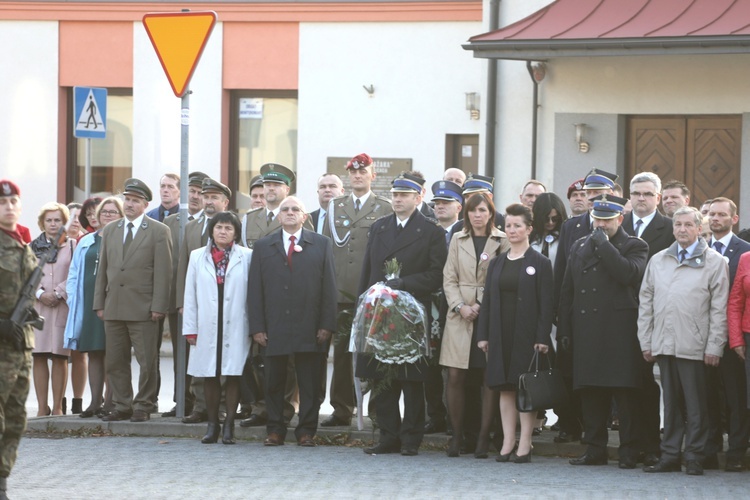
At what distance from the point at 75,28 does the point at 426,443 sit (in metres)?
14.2

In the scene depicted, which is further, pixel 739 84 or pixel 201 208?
pixel 739 84

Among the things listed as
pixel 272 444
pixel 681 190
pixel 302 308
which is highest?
pixel 681 190

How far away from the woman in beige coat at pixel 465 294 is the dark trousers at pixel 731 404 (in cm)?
183

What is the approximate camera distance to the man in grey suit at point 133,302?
47.2 feet

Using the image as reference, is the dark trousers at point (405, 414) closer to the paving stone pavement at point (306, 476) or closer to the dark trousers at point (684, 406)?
the paving stone pavement at point (306, 476)

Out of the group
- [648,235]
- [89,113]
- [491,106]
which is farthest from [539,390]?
[491,106]

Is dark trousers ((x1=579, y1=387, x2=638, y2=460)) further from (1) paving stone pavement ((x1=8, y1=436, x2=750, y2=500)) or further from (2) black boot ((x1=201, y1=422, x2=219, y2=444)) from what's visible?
(2) black boot ((x1=201, y1=422, x2=219, y2=444))

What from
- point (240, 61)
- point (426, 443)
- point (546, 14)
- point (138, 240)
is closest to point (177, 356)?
point (138, 240)

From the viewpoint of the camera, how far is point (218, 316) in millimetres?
13602

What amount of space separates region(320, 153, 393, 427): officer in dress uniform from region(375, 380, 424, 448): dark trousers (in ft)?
3.86

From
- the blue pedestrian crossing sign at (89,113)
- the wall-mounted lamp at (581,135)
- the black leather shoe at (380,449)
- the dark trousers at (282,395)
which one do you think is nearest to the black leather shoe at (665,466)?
the black leather shoe at (380,449)

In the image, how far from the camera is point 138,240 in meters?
14.5

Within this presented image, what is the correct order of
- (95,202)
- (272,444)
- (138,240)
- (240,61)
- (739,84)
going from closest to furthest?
(272,444), (138,240), (95,202), (739,84), (240,61)

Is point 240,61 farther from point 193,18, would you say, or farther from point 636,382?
point 636,382
